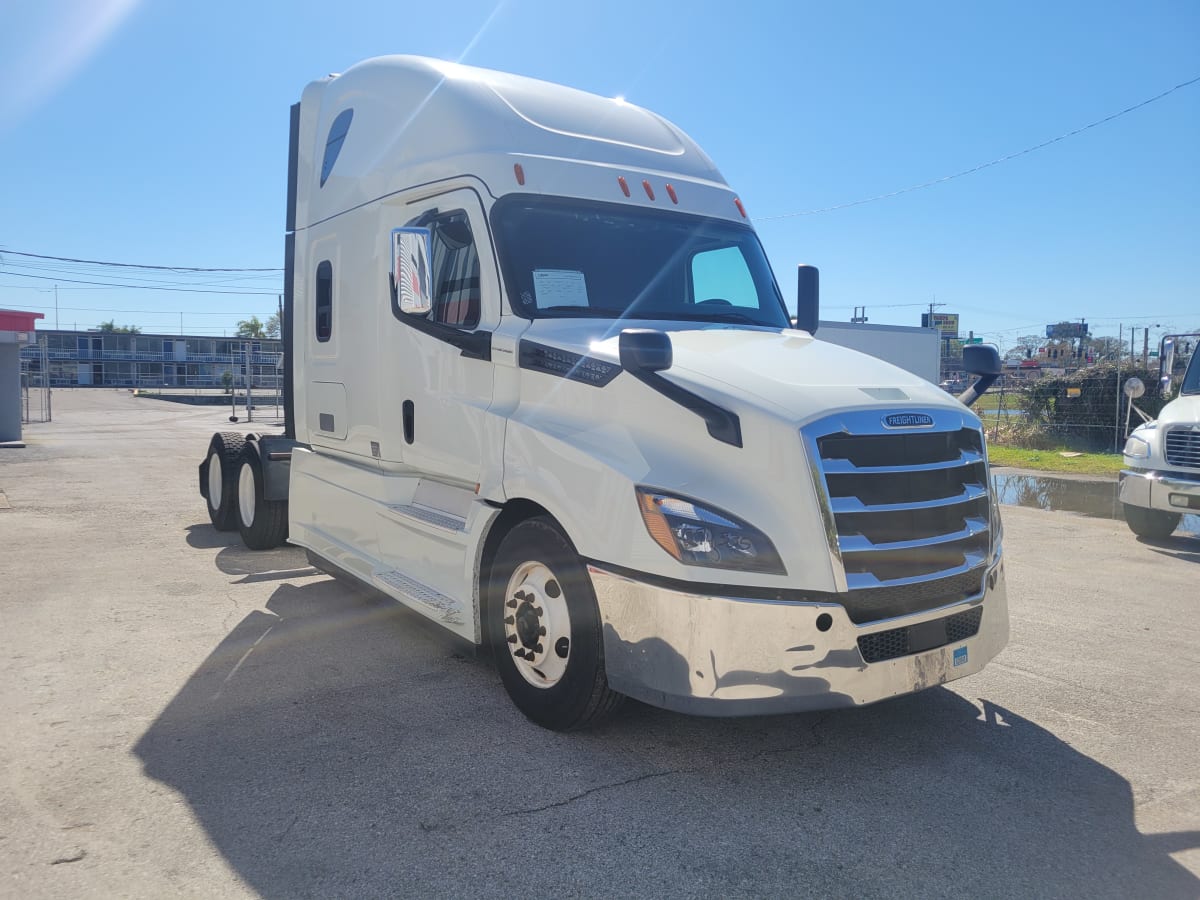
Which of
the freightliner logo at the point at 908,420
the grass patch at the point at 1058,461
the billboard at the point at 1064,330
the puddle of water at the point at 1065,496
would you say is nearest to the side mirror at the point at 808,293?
the freightliner logo at the point at 908,420

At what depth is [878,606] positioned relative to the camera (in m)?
3.71

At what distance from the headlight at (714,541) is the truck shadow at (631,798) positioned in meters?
0.98

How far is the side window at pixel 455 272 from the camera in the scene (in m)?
4.93

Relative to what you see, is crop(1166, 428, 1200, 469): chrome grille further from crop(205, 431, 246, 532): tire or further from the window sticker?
crop(205, 431, 246, 532): tire

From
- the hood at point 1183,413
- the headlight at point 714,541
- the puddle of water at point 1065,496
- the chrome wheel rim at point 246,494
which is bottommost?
the puddle of water at point 1065,496

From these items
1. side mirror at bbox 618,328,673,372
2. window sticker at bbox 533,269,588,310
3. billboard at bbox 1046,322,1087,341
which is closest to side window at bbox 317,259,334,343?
window sticker at bbox 533,269,588,310

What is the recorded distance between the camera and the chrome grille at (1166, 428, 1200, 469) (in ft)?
30.8

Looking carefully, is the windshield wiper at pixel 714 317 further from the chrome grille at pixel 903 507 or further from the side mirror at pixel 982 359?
the chrome grille at pixel 903 507

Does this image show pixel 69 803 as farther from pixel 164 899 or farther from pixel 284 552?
pixel 284 552

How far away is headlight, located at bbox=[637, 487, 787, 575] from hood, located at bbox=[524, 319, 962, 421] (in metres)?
0.50

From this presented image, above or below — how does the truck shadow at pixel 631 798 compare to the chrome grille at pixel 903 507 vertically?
below

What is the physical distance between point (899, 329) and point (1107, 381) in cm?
609

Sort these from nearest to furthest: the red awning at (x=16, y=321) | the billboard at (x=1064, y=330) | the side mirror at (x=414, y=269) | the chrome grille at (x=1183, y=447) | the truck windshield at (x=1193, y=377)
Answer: the side mirror at (x=414, y=269) < the chrome grille at (x=1183, y=447) < the truck windshield at (x=1193, y=377) < the red awning at (x=16, y=321) < the billboard at (x=1064, y=330)

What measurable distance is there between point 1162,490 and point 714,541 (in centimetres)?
798
